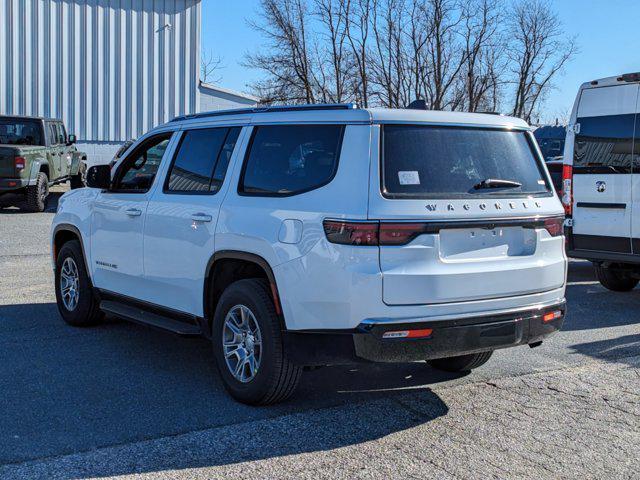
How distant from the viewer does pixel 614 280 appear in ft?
32.0

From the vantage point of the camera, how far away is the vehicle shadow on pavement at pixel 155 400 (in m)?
4.40

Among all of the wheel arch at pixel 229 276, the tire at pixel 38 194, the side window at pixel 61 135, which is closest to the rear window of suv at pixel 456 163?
the wheel arch at pixel 229 276

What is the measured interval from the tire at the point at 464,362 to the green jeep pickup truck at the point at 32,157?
1263 centimetres

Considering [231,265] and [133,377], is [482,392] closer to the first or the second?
[231,265]

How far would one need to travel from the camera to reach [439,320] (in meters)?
4.50

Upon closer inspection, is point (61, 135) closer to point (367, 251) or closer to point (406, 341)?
point (367, 251)

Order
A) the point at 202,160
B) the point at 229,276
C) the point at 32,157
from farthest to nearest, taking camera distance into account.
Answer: the point at 32,157 < the point at 202,160 < the point at 229,276

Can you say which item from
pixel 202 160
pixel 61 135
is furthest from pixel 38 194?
pixel 202 160

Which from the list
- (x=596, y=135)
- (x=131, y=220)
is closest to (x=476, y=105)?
(x=596, y=135)

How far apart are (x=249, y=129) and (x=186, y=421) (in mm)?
1948

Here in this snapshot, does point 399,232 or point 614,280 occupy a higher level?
point 399,232

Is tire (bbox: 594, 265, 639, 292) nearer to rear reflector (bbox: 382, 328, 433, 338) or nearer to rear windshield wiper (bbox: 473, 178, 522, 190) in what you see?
rear windshield wiper (bbox: 473, 178, 522, 190)

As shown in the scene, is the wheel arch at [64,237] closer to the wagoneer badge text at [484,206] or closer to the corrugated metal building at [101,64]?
the wagoneer badge text at [484,206]

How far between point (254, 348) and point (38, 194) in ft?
44.4
